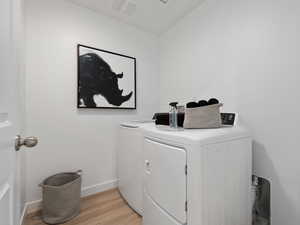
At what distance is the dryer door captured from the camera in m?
0.81

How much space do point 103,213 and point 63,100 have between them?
4.38ft

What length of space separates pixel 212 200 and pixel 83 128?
157 centimetres

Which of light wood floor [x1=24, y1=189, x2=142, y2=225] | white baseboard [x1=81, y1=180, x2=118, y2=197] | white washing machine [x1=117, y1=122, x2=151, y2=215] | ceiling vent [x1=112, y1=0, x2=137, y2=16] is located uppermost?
ceiling vent [x1=112, y1=0, x2=137, y2=16]

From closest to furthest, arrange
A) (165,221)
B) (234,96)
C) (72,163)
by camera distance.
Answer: (165,221) → (234,96) → (72,163)

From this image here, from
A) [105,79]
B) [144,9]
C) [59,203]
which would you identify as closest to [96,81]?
[105,79]

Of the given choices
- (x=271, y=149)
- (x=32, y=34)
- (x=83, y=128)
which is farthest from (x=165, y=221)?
(x=32, y=34)

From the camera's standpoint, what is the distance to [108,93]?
1.87m

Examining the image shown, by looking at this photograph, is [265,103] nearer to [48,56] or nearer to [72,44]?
[72,44]

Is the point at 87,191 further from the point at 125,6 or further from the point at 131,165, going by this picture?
the point at 125,6

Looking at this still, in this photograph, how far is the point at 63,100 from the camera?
162 cm

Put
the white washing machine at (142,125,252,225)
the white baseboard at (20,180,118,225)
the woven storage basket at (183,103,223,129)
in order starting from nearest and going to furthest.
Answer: the white washing machine at (142,125,252,225) < the woven storage basket at (183,103,223,129) < the white baseboard at (20,180,118,225)

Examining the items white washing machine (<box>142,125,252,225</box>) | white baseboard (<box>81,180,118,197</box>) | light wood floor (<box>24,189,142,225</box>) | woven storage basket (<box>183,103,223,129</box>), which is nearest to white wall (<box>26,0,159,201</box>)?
white baseboard (<box>81,180,118,197</box>)

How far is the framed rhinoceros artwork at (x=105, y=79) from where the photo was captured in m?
1.70

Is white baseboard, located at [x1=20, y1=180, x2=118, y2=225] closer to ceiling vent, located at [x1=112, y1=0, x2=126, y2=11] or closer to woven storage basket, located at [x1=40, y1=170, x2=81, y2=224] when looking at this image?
woven storage basket, located at [x1=40, y1=170, x2=81, y2=224]
